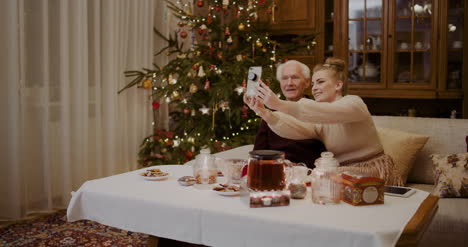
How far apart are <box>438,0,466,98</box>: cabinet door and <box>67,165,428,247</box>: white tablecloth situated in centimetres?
324

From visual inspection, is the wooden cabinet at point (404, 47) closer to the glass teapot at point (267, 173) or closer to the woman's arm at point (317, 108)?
the woman's arm at point (317, 108)

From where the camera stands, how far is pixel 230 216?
54.7 inches

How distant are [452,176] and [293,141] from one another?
833mm

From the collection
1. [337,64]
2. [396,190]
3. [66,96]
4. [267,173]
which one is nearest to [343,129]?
[337,64]

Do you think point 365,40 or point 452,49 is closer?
point 452,49

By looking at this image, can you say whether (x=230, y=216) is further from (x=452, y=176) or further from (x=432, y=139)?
(x=432, y=139)

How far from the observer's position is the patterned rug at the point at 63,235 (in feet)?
9.05

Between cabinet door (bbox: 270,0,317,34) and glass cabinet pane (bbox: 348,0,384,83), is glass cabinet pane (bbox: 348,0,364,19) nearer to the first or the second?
glass cabinet pane (bbox: 348,0,384,83)

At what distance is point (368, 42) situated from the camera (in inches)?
189

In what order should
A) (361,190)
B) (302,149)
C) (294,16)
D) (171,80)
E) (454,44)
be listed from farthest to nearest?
(294,16) < (454,44) < (171,80) < (302,149) < (361,190)

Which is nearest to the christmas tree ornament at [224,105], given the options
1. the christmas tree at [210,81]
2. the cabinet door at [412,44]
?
the christmas tree at [210,81]

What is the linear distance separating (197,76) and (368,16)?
6.32 ft

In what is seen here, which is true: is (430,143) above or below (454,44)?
below

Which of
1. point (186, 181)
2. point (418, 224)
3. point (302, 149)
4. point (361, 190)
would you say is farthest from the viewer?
point (302, 149)
